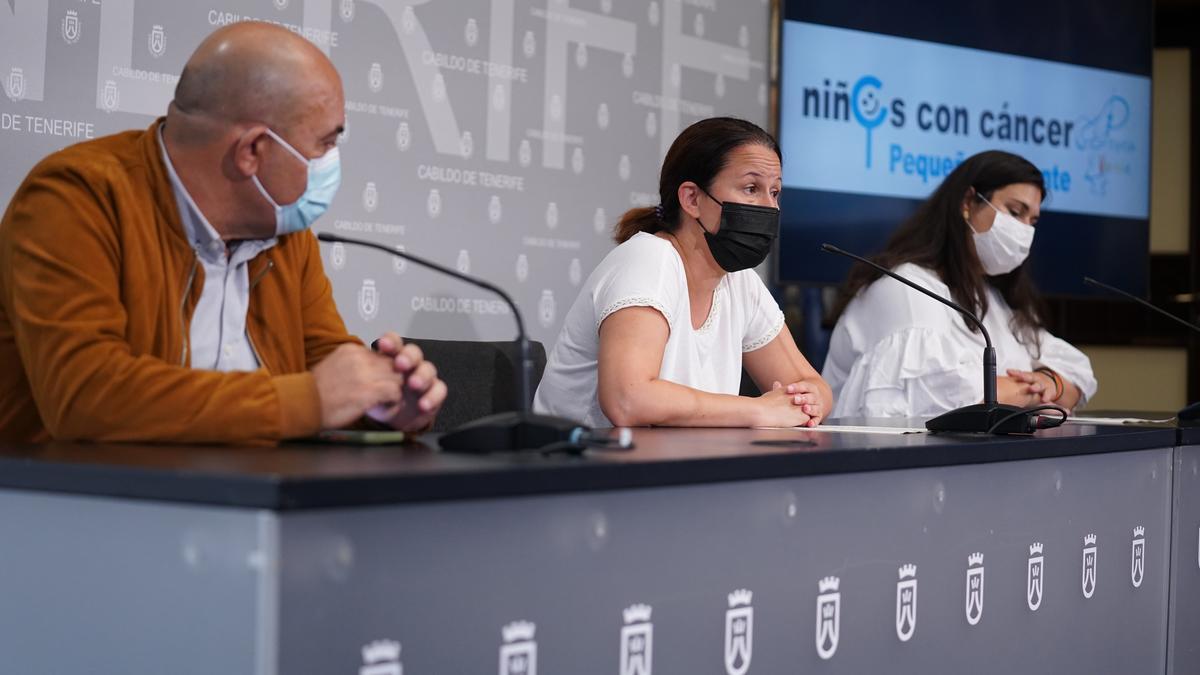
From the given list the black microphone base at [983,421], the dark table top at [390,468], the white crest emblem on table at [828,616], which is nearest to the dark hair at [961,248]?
the black microphone base at [983,421]

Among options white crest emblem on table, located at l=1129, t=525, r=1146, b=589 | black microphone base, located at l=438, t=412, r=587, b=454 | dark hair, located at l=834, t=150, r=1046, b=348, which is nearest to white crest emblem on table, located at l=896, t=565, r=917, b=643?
black microphone base, located at l=438, t=412, r=587, b=454

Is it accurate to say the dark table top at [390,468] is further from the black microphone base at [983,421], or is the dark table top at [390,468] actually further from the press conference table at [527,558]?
the black microphone base at [983,421]

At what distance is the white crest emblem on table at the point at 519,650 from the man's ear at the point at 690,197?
5.46 feet

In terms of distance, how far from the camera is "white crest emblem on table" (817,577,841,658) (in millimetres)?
1617

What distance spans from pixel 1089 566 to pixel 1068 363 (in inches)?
64.0

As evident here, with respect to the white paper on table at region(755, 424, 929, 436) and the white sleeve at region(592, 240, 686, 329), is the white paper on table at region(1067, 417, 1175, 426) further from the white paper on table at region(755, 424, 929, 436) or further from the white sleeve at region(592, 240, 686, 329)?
the white sleeve at region(592, 240, 686, 329)

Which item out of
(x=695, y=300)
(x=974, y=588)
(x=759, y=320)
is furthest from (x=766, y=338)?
(x=974, y=588)

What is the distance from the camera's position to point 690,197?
2.81 meters

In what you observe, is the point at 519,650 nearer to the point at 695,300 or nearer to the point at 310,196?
the point at 310,196

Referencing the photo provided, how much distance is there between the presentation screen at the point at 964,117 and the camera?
4.67 metres

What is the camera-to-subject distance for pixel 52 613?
47.7 inches

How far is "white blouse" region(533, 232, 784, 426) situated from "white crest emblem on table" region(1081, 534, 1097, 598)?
2.77 ft

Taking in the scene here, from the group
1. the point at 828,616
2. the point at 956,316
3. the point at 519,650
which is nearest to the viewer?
the point at 519,650

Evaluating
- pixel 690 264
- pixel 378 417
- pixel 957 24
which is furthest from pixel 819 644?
pixel 957 24
